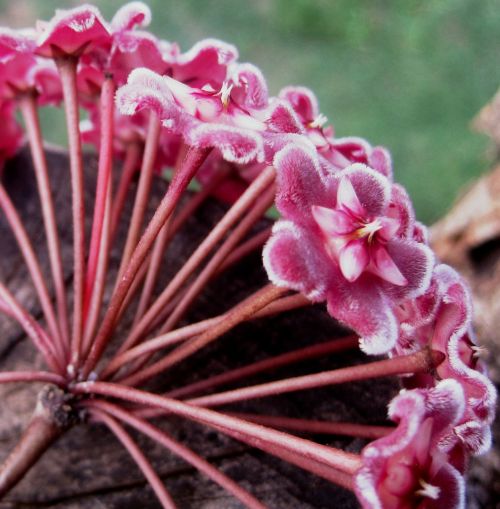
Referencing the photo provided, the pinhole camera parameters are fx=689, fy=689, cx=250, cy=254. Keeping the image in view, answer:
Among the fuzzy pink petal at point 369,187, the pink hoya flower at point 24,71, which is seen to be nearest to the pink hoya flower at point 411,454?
the fuzzy pink petal at point 369,187

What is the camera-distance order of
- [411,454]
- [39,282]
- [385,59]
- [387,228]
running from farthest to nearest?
[385,59] → [39,282] → [387,228] → [411,454]

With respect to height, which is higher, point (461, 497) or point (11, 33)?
point (11, 33)

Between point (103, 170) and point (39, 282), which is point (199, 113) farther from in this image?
point (39, 282)

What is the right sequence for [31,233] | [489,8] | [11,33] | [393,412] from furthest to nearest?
1. [489,8]
2. [31,233]
3. [11,33]
4. [393,412]

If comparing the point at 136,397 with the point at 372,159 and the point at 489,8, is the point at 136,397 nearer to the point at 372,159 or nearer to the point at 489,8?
the point at 372,159

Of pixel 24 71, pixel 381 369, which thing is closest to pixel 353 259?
pixel 381 369

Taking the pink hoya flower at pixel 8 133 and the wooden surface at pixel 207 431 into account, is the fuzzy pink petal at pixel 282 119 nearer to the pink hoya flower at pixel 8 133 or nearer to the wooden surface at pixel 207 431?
the wooden surface at pixel 207 431

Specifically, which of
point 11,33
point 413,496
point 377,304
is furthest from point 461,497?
point 11,33
